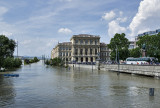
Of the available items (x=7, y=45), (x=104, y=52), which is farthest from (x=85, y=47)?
(x=7, y=45)

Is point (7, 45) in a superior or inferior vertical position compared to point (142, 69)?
superior

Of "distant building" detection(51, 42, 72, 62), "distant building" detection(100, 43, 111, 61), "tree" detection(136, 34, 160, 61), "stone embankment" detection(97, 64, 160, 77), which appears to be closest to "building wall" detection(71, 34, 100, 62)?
"distant building" detection(100, 43, 111, 61)

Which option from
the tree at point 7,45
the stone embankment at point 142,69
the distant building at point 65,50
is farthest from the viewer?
the distant building at point 65,50

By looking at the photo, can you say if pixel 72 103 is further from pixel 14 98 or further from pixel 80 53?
pixel 80 53

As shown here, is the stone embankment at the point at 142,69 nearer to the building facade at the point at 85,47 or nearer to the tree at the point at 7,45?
the tree at the point at 7,45

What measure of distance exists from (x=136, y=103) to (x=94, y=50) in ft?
494

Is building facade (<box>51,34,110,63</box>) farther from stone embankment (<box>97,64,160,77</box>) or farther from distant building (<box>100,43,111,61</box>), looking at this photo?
stone embankment (<box>97,64,160,77</box>)

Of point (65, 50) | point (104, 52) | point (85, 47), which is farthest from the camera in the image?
point (104, 52)

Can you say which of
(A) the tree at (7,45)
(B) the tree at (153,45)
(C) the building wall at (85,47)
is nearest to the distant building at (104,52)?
(C) the building wall at (85,47)

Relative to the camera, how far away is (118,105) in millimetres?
20609

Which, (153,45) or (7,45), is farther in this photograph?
(153,45)

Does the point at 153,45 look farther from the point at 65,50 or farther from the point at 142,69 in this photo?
the point at 65,50

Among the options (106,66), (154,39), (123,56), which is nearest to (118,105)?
(106,66)

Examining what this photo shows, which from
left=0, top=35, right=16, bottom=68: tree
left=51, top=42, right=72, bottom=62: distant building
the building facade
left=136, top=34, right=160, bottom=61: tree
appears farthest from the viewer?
left=51, top=42, right=72, bottom=62: distant building
